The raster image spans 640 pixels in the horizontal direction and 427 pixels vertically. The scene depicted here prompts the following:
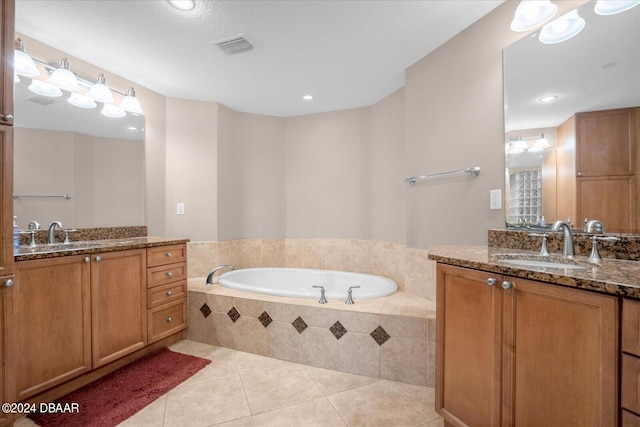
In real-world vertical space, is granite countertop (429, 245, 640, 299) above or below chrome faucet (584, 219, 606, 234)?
below

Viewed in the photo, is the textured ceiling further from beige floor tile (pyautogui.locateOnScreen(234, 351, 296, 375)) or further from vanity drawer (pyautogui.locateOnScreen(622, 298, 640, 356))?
beige floor tile (pyautogui.locateOnScreen(234, 351, 296, 375))

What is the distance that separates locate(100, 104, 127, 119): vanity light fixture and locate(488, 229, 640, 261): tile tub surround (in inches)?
120

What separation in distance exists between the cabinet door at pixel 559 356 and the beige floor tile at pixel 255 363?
58.0 inches

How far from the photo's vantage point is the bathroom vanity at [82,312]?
1430mm

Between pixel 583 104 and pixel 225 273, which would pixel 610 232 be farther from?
pixel 225 273

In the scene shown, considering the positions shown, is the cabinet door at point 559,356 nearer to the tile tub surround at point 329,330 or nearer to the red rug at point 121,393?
the tile tub surround at point 329,330

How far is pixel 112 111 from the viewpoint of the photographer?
95.3 inches

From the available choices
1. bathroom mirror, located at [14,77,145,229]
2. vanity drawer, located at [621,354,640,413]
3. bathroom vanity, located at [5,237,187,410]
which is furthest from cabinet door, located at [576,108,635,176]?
bathroom mirror, located at [14,77,145,229]

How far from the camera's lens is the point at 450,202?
2.03 m

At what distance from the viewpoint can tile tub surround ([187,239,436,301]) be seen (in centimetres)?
253

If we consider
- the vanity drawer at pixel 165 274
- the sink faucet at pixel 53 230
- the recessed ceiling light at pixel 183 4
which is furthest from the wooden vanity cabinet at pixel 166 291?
the recessed ceiling light at pixel 183 4

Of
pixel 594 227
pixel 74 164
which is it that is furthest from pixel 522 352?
pixel 74 164

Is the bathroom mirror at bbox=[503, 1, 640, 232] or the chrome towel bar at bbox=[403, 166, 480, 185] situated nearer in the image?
the bathroom mirror at bbox=[503, 1, 640, 232]

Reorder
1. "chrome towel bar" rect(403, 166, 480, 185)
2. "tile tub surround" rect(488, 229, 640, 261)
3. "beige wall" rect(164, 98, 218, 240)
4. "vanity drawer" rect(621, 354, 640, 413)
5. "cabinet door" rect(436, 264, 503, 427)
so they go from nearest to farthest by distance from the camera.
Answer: "vanity drawer" rect(621, 354, 640, 413)
"cabinet door" rect(436, 264, 503, 427)
"tile tub surround" rect(488, 229, 640, 261)
"chrome towel bar" rect(403, 166, 480, 185)
"beige wall" rect(164, 98, 218, 240)
